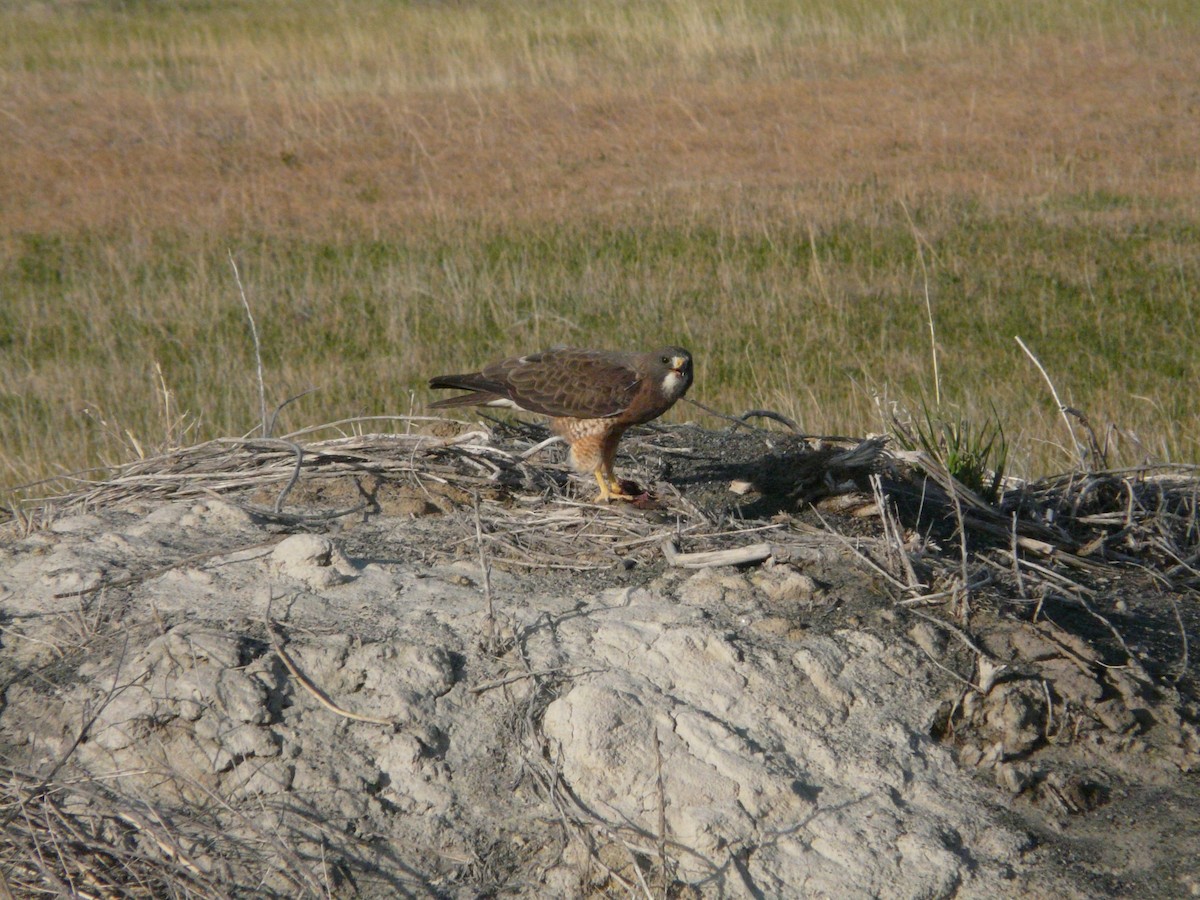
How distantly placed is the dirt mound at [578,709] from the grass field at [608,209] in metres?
1.35

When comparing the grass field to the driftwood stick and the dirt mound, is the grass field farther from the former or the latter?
the driftwood stick

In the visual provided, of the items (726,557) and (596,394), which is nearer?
(726,557)

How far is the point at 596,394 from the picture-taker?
524 cm

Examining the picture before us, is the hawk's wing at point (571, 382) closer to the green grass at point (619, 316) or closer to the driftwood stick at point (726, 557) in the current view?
the driftwood stick at point (726, 557)

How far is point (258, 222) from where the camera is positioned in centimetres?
1527

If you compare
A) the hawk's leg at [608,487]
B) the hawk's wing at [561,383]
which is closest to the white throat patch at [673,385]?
the hawk's wing at [561,383]

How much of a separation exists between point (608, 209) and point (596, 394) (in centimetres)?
1051

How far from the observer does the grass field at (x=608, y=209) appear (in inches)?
388

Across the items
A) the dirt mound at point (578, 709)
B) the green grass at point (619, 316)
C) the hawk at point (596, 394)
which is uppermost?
the hawk at point (596, 394)

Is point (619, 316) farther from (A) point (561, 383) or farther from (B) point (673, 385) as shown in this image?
(B) point (673, 385)

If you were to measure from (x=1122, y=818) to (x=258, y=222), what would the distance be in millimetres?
13229

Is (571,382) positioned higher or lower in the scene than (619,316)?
higher

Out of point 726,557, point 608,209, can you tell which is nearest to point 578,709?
point 726,557

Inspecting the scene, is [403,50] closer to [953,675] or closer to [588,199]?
[588,199]
